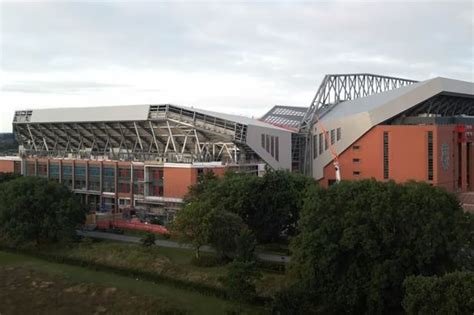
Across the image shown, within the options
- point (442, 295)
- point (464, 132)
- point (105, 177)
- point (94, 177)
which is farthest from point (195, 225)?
point (464, 132)

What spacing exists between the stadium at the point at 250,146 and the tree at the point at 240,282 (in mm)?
25168

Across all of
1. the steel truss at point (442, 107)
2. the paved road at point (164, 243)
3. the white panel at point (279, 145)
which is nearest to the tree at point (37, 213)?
the paved road at point (164, 243)

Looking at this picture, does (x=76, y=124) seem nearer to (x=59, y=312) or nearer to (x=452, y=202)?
(x=59, y=312)

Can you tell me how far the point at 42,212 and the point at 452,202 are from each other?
29.6 metres

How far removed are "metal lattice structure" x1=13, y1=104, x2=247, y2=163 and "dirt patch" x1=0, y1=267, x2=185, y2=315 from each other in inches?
996

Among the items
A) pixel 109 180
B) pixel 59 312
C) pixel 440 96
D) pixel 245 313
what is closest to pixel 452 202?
pixel 245 313

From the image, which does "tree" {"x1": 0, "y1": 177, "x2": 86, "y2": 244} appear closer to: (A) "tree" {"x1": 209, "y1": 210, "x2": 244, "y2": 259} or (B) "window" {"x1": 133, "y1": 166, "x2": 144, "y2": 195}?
(A) "tree" {"x1": 209, "y1": 210, "x2": 244, "y2": 259}

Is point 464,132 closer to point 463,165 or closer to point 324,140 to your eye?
point 463,165

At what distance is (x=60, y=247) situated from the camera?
3944 cm

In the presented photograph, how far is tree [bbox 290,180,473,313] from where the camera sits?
2395 centimetres

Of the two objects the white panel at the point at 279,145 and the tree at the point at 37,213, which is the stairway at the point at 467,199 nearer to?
the white panel at the point at 279,145

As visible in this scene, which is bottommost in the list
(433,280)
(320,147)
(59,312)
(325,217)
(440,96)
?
(59,312)

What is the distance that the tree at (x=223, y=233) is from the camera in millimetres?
33938

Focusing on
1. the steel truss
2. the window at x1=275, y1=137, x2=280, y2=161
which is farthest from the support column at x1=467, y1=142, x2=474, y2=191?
the window at x1=275, y1=137, x2=280, y2=161
